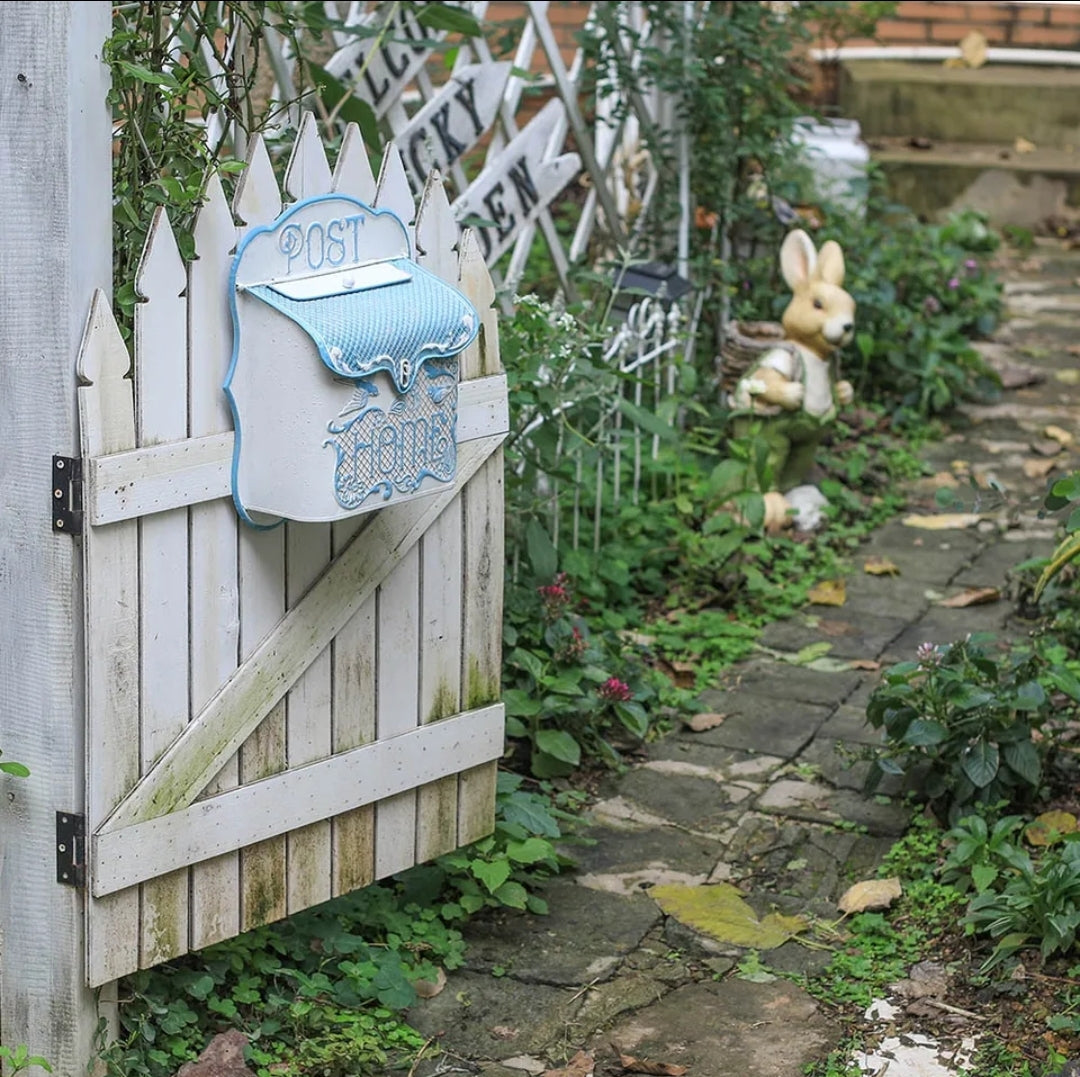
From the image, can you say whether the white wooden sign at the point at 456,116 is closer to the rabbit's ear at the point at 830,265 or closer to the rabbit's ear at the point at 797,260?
the rabbit's ear at the point at 797,260

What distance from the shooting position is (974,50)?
10.4 m

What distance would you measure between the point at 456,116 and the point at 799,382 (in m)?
1.39

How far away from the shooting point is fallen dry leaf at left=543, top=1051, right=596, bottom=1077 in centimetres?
304

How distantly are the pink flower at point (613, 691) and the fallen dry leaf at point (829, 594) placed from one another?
121 cm

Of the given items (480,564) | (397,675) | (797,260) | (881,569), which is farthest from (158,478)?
(797,260)

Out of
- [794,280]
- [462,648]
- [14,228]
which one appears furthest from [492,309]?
[794,280]

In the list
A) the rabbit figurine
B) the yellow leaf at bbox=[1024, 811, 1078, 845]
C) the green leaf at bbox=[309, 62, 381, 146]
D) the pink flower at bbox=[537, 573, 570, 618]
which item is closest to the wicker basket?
the rabbit figurine

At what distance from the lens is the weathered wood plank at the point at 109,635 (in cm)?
262

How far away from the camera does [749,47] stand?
6.21 m

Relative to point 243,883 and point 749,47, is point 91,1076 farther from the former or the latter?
point 749,47

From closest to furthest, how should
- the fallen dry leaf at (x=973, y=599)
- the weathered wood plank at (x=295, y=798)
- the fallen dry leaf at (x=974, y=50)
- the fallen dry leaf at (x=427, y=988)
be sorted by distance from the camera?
the weathered wood plank at (x=295, y=798), the fallen dry leaf at (x=427, y=988), the fallen dry leaf at (x=973, y=599), the fallen dry leaf at (x=974, y=50)

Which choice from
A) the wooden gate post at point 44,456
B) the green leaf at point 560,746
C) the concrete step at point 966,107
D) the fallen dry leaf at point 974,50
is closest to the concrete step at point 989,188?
the concrete step at point 966,107

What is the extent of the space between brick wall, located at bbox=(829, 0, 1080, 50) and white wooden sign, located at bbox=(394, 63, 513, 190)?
18.1 feet

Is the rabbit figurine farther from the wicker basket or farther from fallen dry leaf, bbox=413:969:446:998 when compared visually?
fallen dry leaf, bbox=413:969:446:998
